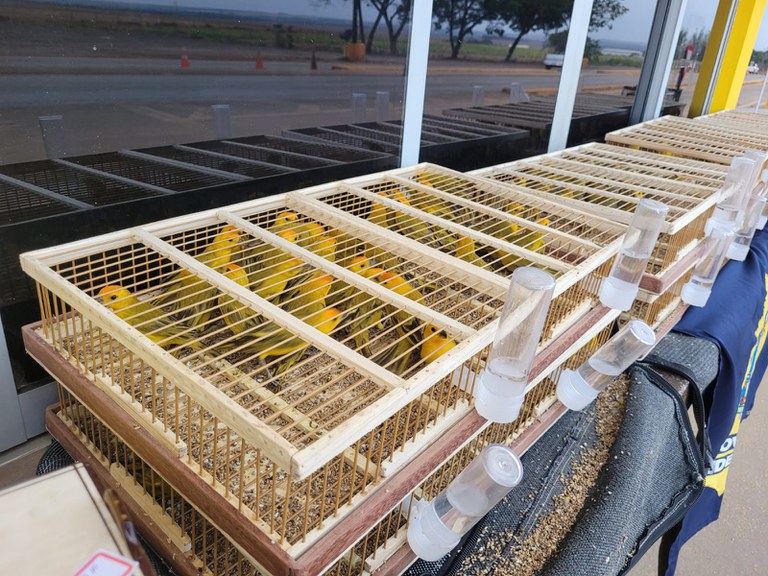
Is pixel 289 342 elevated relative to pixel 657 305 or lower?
elevated

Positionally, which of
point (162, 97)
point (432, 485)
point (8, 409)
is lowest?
point (8, 409)

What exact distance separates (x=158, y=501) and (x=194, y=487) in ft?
0.83

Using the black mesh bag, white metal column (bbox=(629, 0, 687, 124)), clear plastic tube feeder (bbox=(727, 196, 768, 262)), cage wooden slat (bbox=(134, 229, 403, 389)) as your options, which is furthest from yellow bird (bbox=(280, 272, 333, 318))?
white metal column (bbox=(629, 0, 687, 124))

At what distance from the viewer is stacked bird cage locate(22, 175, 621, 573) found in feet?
1.85

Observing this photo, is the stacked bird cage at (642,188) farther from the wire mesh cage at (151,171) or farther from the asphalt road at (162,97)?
the wire mesh cage at (151,171)

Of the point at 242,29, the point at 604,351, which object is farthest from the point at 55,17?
the point at 604,351

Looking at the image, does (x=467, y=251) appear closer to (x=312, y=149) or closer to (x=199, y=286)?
(x=199, y=286)

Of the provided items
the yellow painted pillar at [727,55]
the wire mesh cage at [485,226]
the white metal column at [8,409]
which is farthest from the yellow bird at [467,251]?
the yellow painted pillar at [727,55]

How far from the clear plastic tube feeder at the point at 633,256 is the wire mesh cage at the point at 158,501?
0.77m

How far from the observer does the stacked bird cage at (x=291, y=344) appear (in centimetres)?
56

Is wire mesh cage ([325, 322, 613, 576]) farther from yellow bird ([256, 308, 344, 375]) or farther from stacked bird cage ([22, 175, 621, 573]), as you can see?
yellow bird ([256, 308, 344, 375])

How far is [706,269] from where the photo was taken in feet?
4.93

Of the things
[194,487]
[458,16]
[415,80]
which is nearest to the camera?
[194,487]

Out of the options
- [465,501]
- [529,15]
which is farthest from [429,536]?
[529,15]
